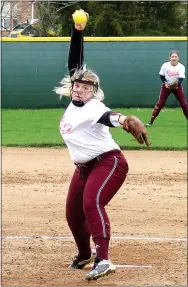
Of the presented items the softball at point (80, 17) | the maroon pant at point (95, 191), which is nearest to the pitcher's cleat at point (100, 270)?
the maroon pant at point (95, 191)

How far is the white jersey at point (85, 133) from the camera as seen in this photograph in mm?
6273

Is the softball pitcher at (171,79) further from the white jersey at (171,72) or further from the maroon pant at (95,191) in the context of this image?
the maroon pant at (95,191)

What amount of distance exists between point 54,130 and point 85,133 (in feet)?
38.9

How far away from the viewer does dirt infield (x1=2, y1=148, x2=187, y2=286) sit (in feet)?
23.1

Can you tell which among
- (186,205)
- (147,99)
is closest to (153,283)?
(186,205)

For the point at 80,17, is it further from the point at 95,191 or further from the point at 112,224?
the point at 112,224

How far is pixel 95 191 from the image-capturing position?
6270 millimetres

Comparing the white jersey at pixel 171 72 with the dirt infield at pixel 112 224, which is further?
the white jersey at pixel 171 72

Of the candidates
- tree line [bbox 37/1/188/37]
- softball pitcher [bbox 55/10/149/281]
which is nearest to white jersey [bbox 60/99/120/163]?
softball pitcher [bbox 55/10/149/281]

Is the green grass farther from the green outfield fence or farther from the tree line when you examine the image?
the tree line

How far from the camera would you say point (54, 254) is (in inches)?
306

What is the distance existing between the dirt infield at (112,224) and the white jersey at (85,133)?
1.26 meters

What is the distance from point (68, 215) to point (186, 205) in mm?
3832

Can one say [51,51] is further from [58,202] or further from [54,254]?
[54,254]
